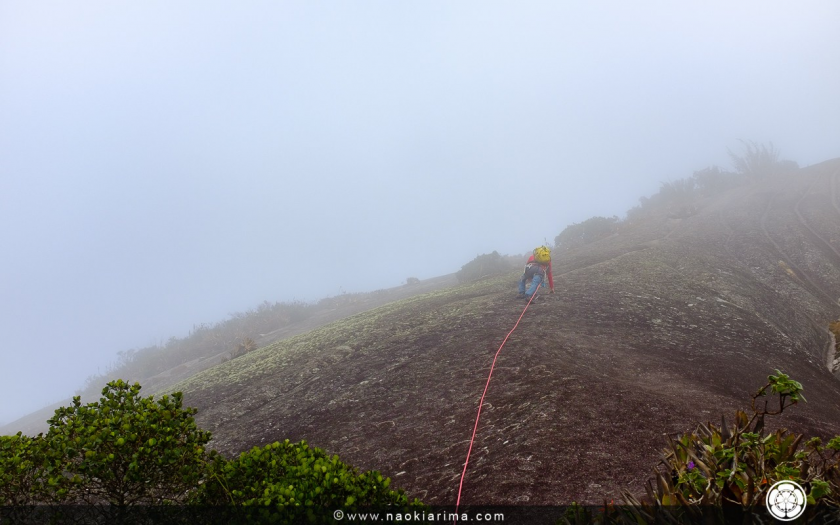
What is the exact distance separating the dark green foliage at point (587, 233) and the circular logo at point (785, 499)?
1276 inches

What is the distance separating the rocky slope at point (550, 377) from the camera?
541cm

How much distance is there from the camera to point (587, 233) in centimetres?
3500

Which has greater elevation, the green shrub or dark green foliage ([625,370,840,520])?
the green shrub

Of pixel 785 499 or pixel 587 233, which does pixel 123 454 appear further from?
pixel 587 233

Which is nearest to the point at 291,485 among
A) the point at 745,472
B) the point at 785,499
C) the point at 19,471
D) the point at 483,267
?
the point at 19,471

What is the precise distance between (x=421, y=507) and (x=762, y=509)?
7.49 feet

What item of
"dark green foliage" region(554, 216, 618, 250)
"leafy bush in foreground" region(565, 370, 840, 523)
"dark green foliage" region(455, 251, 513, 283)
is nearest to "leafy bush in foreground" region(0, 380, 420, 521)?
"leafy bush in foreground" region(565, 370, 840, 523)

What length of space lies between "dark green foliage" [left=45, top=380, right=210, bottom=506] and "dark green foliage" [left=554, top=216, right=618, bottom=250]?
109 ft

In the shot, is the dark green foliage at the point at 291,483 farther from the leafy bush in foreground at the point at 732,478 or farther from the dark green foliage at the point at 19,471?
the leafy bush in foreground at the point at 732,478

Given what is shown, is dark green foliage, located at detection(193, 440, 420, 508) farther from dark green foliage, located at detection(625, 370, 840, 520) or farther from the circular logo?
the circular logo

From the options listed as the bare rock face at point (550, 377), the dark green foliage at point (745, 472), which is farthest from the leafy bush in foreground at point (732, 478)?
the bare rock face at point (550, 377)

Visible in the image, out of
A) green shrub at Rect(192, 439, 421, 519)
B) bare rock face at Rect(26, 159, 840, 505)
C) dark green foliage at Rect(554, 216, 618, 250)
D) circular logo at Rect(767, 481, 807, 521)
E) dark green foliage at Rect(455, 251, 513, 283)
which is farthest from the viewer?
dark green foliage at Rect(554, 216, 618, 250)

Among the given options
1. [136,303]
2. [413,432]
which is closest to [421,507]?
[413,432]

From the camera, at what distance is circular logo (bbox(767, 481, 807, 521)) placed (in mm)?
2482
